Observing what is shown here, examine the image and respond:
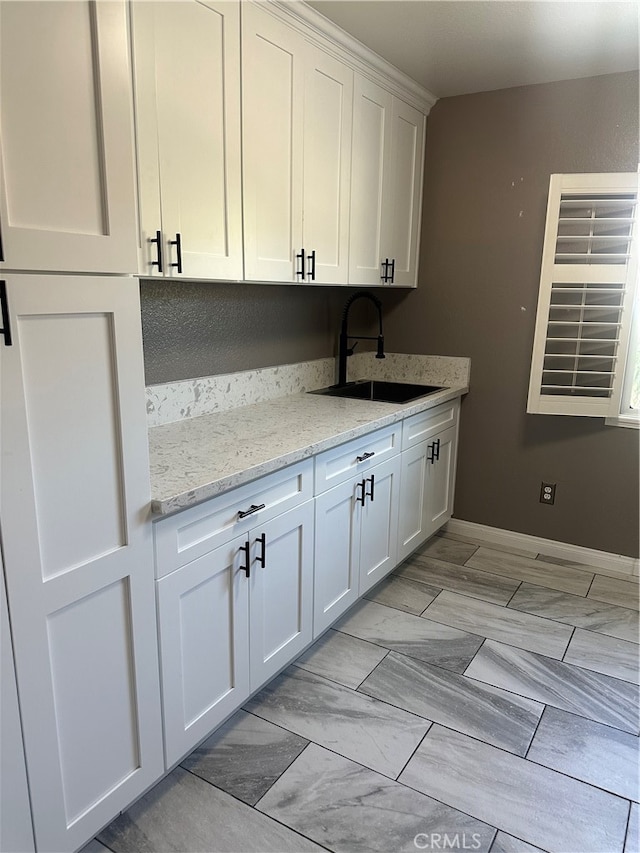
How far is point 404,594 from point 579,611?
82 cm

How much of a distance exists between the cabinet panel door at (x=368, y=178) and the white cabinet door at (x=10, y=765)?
2.06 meters

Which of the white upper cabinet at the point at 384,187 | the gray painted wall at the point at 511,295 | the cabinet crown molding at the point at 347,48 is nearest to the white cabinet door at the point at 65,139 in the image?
the cabinet crown molding at the point at 347,48

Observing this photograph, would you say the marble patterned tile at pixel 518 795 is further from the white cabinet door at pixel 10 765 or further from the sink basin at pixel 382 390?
the sink basin at pixel 382 390

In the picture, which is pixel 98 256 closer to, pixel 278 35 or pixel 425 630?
pixel 278 35

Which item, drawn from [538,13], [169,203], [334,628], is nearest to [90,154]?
[169,203]

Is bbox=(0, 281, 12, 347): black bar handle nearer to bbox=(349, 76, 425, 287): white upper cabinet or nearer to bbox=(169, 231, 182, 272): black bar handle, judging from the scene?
bbox=(169, 231, 182, 272): black bar handle

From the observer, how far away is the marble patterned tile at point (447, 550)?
3.26 metres

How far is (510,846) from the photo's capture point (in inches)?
61.5

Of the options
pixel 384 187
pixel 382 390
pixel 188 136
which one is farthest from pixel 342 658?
pixel 384 187

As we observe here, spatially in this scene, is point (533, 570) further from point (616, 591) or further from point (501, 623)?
point (501, 623)

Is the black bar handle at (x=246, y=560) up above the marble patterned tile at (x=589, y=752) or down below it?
above

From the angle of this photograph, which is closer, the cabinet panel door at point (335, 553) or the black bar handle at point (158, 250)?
the black bar handle at point (158, 250)

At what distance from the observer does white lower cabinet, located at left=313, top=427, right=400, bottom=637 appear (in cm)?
221

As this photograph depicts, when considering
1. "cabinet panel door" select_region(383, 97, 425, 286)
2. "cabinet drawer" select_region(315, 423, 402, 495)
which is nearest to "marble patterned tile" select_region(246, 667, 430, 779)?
"cabinet drawer" select_region(315, 423, 402, 495)
